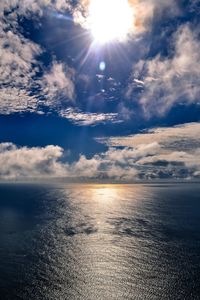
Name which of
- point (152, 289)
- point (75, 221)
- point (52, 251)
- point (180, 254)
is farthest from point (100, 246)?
point (75, 221)

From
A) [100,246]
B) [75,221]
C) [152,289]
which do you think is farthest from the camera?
[75,221]

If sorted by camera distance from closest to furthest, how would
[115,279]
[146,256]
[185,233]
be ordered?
[115,279]
[146,256]
[185,233]

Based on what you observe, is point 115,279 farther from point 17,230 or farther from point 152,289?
point 17,230

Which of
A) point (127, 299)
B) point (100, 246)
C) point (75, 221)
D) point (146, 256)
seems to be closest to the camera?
point (127, 299)

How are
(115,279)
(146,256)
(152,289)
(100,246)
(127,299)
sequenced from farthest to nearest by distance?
1. (100,246)
2. (146,256)
3. (115,279)
4. (152,289)
5. (127,299)

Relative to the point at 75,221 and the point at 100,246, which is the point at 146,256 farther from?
the point at 75,221

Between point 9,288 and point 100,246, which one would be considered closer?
point 9,288

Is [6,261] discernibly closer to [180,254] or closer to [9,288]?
[9,288]

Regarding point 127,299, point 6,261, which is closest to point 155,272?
point 127,299

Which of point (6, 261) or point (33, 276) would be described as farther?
point (6, 261)
